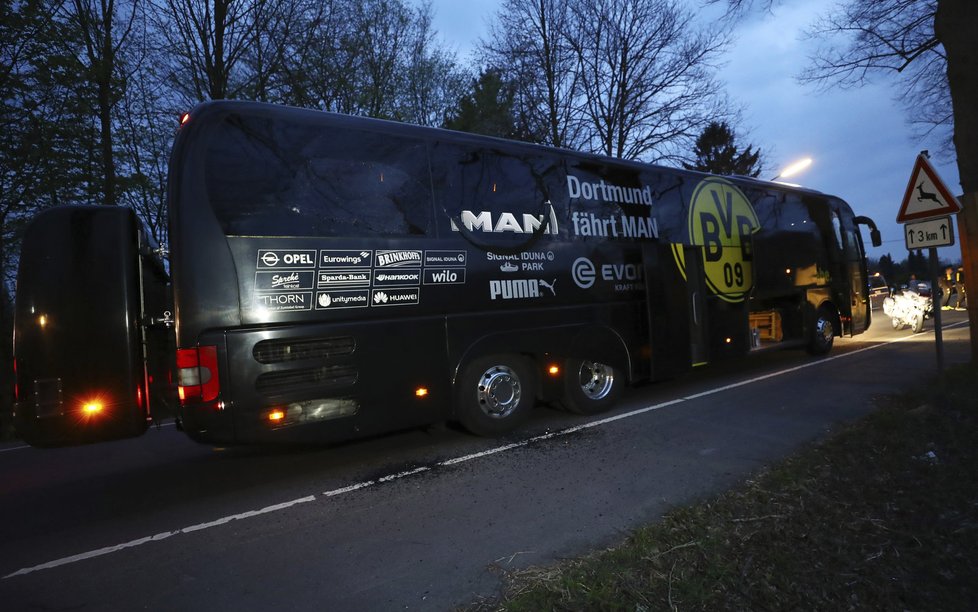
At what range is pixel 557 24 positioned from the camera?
18062 millimetres

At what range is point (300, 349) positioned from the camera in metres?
4.55

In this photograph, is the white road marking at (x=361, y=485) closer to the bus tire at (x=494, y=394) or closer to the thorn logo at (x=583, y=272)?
the bus tire at (x=494, y=394)

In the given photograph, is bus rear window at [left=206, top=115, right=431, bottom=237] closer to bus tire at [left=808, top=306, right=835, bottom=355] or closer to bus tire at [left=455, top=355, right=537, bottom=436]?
bus tire at [left=455, top=355, right=537, bottom=436]

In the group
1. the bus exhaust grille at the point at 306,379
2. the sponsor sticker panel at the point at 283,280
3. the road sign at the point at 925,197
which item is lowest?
the bus exhaust grille at the point at 306,379

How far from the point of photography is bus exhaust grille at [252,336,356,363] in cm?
440

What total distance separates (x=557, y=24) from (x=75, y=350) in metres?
17.9

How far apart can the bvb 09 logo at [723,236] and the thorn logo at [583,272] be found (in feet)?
6.10

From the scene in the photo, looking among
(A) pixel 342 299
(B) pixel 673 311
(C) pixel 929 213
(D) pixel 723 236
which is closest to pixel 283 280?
(A) pixel 342 299

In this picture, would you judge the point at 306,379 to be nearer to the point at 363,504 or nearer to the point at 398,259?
the point at 363,504

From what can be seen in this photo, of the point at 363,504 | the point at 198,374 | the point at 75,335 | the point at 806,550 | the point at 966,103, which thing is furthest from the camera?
the point at 966,103

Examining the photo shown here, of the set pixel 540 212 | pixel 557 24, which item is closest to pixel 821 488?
pixel 540 212

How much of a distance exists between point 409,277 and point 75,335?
284 centimetres

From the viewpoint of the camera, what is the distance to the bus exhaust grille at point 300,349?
4402mm

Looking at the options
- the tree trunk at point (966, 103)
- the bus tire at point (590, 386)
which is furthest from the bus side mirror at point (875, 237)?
the bus tire at point (590, 386)
